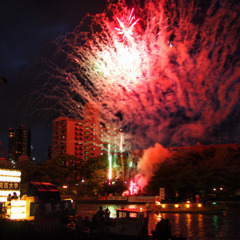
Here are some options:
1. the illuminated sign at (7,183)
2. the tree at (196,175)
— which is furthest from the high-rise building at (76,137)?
the illuminated sign at (7,183)

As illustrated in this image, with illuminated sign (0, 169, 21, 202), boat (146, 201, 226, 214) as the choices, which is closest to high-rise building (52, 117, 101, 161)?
boat (146, 201, 226, 214)

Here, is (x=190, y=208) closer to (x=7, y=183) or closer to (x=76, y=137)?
(x=7, y=183)

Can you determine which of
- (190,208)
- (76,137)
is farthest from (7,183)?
(76,137)

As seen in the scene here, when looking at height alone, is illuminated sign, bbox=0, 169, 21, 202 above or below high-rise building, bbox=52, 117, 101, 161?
below

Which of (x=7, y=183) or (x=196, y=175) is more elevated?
(x=196, y=175)

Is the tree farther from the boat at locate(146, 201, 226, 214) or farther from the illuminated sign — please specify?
the illuminated sign

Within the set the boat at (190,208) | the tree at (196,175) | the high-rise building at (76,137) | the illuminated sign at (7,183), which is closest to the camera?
the illuminated sign at (7,183)

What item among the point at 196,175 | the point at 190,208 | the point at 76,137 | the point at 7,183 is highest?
the point at 76,137

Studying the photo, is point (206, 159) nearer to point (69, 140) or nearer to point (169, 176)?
point (169, 176)

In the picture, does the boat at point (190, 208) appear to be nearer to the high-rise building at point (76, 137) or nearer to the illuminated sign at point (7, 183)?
the illuminated sign at point (7, 183)

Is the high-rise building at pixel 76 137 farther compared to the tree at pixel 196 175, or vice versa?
the high-rise building at pixel 76 137

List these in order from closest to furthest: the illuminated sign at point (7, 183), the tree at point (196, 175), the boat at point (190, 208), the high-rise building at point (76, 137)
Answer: the illuminated sign at point (7, 183)
the boat at point (190, 208)
the tree at point (196, 175)
the high-rise building at point (76, 137)

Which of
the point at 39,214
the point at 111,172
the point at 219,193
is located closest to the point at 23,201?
the point at 39,214

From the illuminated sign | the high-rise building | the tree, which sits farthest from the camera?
the high-rise building
